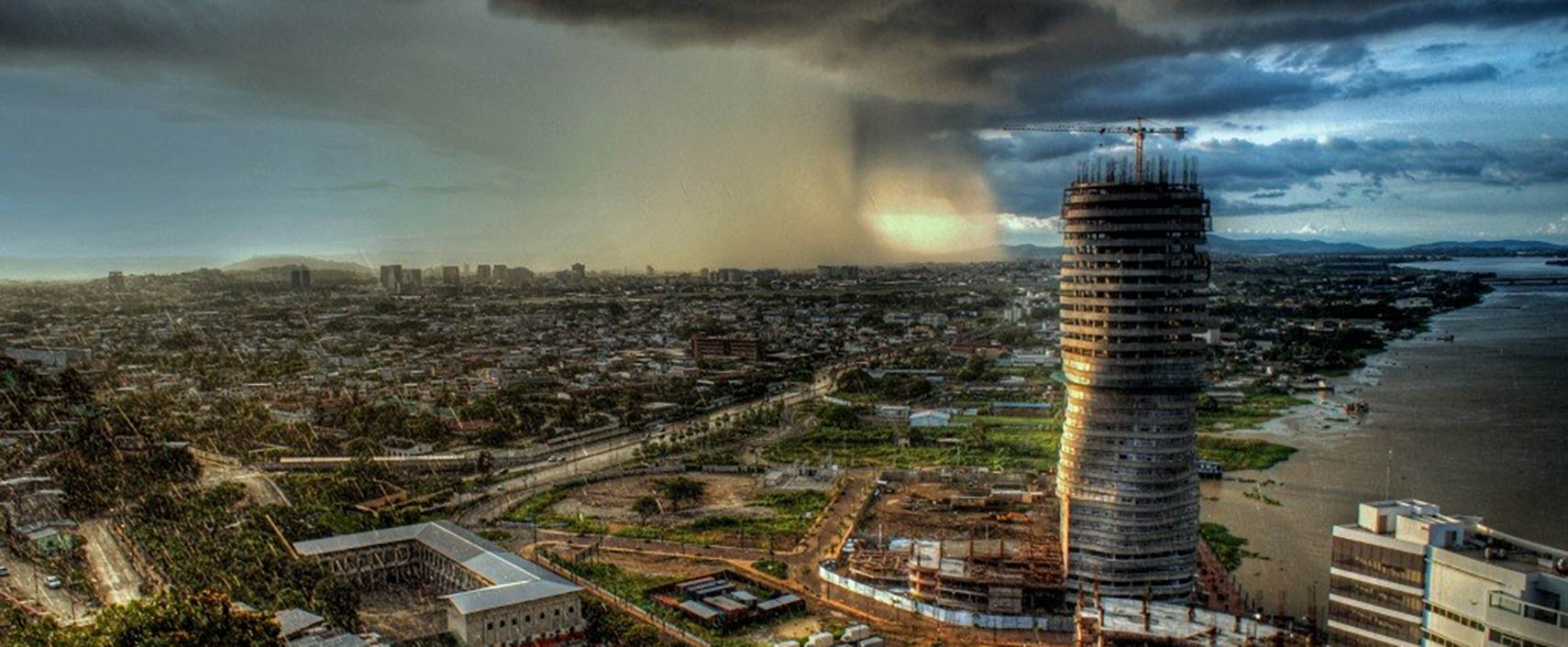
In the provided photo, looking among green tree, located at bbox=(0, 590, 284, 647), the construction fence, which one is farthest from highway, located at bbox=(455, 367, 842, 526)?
the construction fence

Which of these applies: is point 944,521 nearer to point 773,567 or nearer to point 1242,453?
point 773,567

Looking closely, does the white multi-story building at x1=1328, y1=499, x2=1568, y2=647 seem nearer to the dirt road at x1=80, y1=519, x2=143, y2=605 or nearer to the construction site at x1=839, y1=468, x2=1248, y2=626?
the construction site at x1=839, y1=468, x2=1248, y2=626

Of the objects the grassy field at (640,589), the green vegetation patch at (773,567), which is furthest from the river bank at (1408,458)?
the grassy field at (640,589)

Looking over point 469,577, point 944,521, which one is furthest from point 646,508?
point 944,521

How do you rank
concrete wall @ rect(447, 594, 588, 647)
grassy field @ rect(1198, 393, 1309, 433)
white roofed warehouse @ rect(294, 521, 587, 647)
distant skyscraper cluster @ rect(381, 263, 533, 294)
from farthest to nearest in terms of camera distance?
distant skyscraper cluster @ rect(381, 263, 533, 294), grassy field @ rect(1198, 393, 1309, 433), white roofed warehouse @ rect(294, 521, 587, 647), concrete wall @ rect(447, 594, 588, 647)

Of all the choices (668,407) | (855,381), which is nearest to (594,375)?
(668,407)
